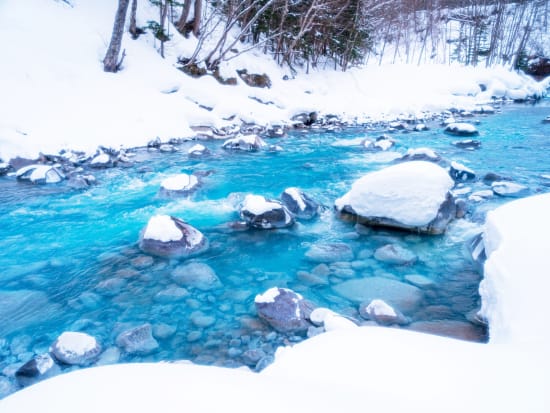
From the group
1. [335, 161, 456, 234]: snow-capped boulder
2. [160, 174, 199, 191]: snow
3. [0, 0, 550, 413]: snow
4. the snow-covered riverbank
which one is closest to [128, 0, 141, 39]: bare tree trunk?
the snow-covered riverbank

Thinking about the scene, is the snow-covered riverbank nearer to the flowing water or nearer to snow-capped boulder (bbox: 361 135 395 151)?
the flowing water

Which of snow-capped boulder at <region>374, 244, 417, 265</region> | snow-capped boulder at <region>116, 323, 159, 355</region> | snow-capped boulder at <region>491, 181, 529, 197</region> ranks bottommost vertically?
snow-capped boulder at <region>116, 323, 159, 355</region>

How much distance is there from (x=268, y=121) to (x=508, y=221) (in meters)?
9.11

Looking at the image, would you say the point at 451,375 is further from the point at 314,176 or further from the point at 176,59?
the point at 176,59

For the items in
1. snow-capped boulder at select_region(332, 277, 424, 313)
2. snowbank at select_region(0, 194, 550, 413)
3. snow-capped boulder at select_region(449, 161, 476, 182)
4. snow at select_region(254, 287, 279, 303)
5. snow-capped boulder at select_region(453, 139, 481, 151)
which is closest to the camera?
snowbank at select_region(0, 194, 550, 413)

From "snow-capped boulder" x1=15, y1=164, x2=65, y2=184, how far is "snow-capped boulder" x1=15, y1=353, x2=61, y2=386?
174 inches

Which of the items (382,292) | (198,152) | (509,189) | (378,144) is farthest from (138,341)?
(378,144)

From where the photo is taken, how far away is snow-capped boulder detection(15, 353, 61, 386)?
6.60ft

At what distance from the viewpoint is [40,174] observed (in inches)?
224

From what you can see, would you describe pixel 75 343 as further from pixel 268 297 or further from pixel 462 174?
pixel 462 174

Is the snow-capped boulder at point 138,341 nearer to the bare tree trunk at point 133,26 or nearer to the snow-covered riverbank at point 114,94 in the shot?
the snow-covered riverbank at point 114,94

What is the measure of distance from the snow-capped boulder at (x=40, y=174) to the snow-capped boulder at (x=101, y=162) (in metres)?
0.73

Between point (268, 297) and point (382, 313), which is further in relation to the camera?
point (268, 297)

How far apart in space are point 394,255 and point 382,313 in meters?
1.02
